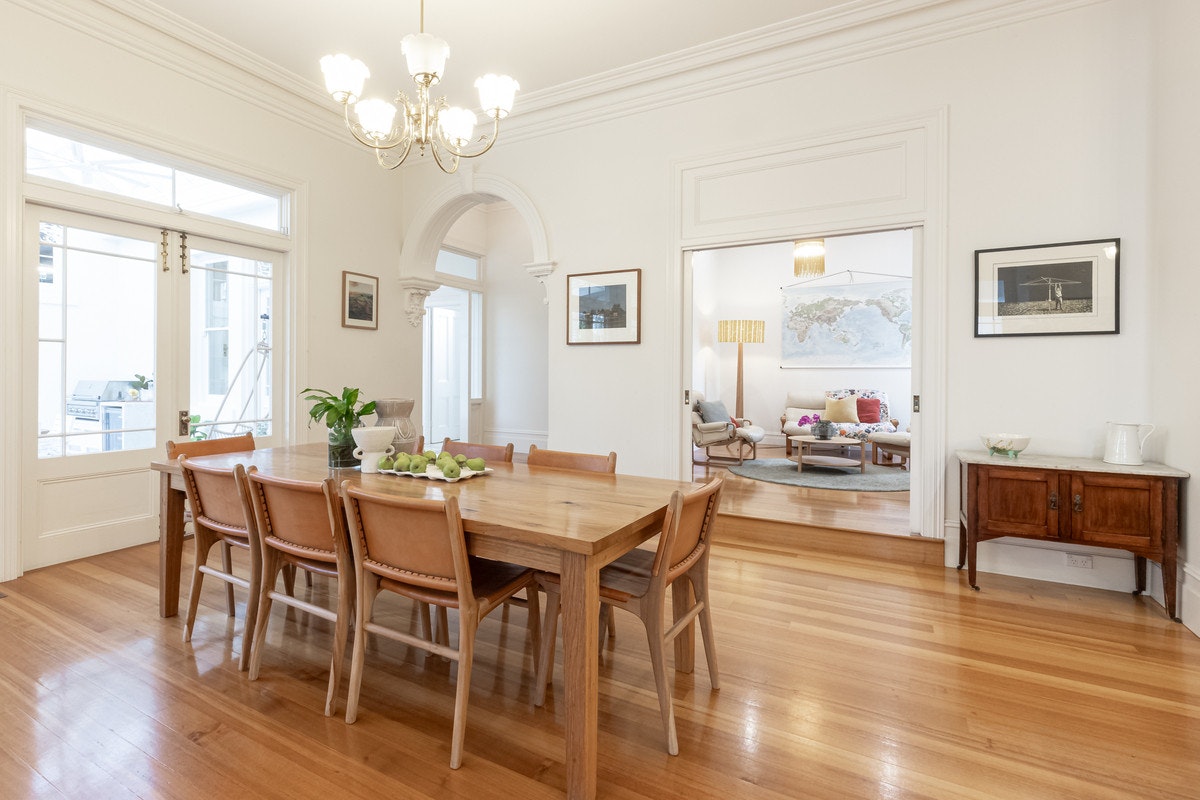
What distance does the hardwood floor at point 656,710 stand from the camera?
1.61 meters

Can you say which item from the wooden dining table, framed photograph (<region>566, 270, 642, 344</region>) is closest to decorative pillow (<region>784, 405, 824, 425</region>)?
framed photograph (<region>566, 270, 642, 344</region>)

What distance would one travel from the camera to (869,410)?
7.57m

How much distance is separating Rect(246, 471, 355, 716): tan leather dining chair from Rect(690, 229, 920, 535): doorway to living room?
493cm

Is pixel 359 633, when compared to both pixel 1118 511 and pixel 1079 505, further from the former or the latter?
pixel 1118 511

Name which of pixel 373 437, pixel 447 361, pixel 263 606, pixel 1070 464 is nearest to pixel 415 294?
pixel 447 361

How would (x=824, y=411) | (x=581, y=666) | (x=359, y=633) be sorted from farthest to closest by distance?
(x=824, y=411) → (x=359, y=633) → (x=581, y=666)

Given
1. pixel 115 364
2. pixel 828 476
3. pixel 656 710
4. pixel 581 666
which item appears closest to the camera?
pixel 581 666

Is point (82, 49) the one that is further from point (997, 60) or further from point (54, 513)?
point (997, 60)

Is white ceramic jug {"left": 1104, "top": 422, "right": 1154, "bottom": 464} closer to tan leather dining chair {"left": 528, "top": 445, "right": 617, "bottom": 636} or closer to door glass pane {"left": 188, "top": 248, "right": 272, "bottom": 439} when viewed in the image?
tan leather dining chair {"left": 528, "top": 445, "right": 617, "bottom": 636}

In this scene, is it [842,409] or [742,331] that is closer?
[842,409]

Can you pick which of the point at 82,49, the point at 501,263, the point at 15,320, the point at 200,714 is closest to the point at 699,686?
the point at 200,714

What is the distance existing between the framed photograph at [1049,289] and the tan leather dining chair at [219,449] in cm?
409

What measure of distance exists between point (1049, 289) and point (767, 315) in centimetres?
550

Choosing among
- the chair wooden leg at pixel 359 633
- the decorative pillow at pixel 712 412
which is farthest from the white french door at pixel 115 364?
the decorative pillow at pixel 712 412
